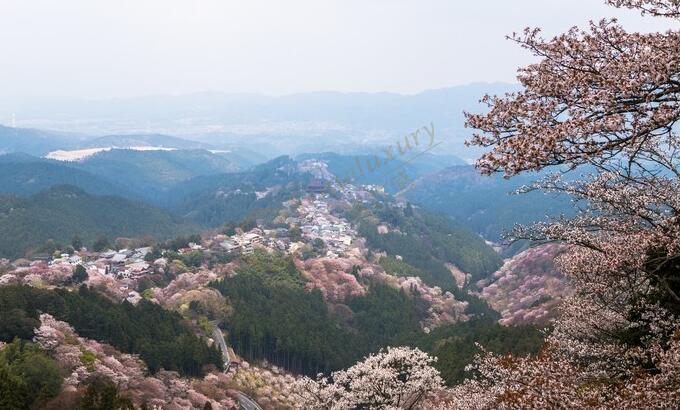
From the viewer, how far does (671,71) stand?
21.5 ft

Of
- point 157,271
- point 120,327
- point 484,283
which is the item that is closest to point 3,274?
point 157,271

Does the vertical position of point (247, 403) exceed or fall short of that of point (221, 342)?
it exceeds it

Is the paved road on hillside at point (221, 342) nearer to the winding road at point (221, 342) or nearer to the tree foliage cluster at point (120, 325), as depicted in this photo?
the winding road at point (221, 342)

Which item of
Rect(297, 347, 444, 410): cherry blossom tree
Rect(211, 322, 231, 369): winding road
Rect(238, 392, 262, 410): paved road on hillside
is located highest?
Rect(297, 347, 444, 410): cherry blossom tree

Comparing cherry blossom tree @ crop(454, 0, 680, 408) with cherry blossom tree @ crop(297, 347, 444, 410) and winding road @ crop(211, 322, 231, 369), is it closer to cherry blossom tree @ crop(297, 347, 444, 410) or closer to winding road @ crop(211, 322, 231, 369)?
cherry blossom tree @ crop(297, 347, 444, 410)

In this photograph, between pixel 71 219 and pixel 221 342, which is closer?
pixel 221 342

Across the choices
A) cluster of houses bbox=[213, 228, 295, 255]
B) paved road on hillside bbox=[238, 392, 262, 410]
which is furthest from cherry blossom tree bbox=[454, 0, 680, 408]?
cluster of houses bbox=[213, 228, 295, 255]

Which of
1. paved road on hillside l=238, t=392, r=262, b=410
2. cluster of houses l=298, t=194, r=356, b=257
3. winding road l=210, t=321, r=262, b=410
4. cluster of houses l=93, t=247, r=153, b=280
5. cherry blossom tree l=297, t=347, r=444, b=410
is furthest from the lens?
cluster of houses l=298, t=194, r=356, b=257

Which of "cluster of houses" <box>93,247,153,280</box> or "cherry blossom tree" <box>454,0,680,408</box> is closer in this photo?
"cherry blossom tree" <box>454,0,680,408</box>

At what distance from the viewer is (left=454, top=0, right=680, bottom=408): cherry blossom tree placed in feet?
22.7

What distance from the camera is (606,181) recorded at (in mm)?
10273

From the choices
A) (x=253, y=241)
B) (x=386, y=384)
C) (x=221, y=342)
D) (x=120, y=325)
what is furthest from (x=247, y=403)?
(x=253, y=241)

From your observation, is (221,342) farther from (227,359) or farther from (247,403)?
(247,403)

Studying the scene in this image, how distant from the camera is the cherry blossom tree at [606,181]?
6.93 metres
